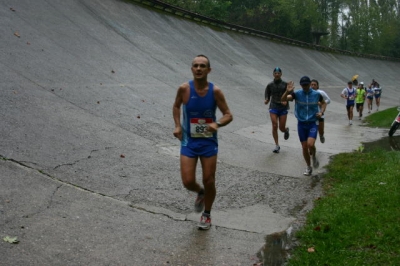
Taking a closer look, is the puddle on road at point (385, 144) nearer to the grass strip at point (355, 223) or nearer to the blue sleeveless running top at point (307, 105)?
the blue sleeveless running top at point (307, 105)

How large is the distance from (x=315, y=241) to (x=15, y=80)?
887 centimetres

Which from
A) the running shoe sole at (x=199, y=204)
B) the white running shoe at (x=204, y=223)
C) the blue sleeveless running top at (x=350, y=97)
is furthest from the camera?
the blue sleeveless running top at (x=350, y=97)

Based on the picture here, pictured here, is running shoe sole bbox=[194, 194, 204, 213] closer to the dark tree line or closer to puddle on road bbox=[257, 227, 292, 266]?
puddle on road bbox=[257, 227, 292, 266]

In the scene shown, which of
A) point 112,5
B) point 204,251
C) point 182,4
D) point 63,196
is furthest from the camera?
point 182,4

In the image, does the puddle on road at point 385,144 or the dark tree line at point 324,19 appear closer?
the puddle on road at point 385,144

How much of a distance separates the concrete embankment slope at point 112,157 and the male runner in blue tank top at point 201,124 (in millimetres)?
613

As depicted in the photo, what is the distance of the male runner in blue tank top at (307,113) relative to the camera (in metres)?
9.58

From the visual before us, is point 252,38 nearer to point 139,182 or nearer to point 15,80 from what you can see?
point 15,80

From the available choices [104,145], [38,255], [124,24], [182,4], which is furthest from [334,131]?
[182,4]

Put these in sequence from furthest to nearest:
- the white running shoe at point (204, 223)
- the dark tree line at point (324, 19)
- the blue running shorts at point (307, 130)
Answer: the dark tree line at point (324, 19)
the blue running shorts at point (307, 130)
the white running shoe at point (204, 223)

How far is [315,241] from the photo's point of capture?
5695 mm

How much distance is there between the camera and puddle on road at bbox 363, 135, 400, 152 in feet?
43.6

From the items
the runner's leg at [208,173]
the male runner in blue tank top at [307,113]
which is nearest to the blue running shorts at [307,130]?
the male runner in blue tank top at [307,113]

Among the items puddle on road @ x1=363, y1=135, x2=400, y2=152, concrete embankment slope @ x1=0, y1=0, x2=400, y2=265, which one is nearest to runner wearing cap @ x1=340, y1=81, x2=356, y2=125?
concrete embankment slope @ x1=0, y1=0, x2=400, y2=265
